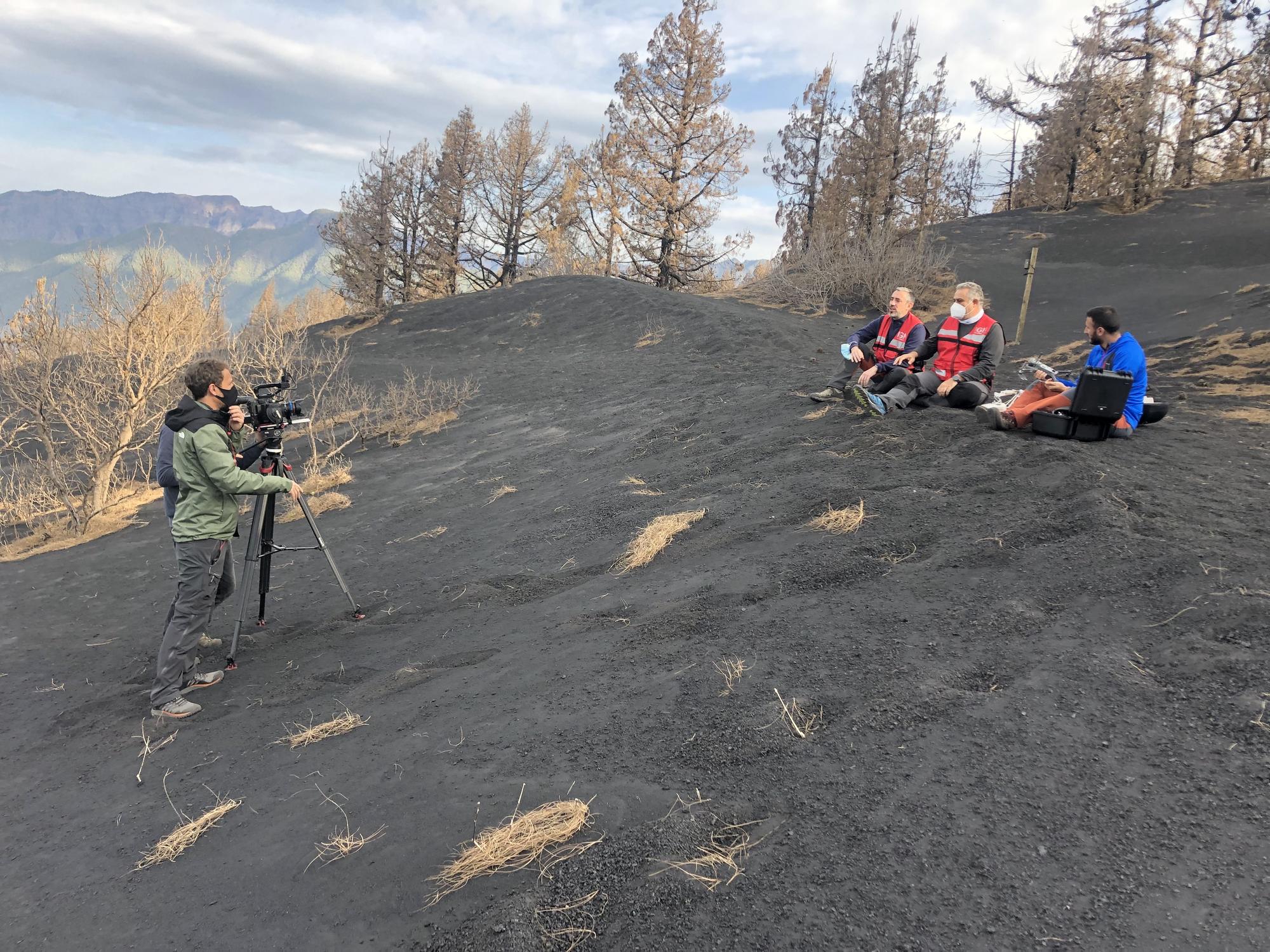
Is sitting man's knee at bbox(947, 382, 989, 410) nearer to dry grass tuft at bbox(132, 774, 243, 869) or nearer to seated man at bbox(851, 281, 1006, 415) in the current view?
seated man at bbox(851, 281, 1006, 415)

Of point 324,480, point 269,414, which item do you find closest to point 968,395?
point 269,414

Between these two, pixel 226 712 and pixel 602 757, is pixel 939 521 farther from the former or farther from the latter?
pixel 226 712

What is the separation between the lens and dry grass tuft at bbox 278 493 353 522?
9.20 metres

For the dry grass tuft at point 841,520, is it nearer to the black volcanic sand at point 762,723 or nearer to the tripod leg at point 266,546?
the black volcanic sand at point 762,723

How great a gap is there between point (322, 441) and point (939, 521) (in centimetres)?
1254

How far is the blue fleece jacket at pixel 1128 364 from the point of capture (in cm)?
566

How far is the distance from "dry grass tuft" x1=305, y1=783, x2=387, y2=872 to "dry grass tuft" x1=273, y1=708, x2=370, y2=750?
3.11 feet

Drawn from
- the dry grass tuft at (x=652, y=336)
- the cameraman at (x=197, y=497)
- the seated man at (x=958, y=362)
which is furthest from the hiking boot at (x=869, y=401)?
the dry grass tuft at (x=652, y=336)

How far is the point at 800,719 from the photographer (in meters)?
2.94

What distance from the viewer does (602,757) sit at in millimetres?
2934

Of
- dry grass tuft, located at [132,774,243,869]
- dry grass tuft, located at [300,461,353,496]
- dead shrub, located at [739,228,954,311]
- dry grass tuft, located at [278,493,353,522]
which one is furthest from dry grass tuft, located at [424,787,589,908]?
dead shrub, located at [739,228,954,311]

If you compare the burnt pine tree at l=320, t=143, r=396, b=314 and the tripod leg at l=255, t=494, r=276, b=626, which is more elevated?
the burnt pine tree at l=320, t=143, r=396, b=314

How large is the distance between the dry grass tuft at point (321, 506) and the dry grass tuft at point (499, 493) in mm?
2231

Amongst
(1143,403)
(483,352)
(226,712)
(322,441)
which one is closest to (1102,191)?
(483,352)
